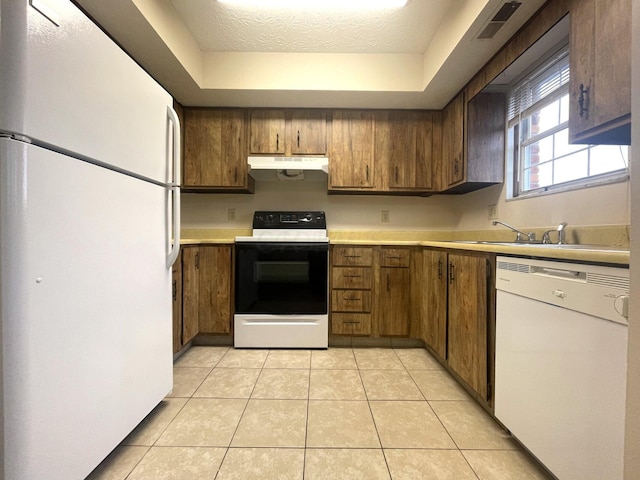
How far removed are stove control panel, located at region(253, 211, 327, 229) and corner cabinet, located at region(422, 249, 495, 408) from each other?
42.4 inches

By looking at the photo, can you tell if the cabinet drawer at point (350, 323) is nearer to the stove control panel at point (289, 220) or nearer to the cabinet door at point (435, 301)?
the cabinet door at point (435, 301)

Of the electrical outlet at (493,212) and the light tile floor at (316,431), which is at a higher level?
the electrical outlet at (493,212)

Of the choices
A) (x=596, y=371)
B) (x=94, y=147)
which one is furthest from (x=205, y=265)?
(x=596, y=371)

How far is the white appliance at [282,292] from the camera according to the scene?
2221 millimetres

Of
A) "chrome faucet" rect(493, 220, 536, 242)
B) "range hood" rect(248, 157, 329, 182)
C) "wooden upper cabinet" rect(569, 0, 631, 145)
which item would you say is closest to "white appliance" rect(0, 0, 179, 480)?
"range hood" rect(248, 157, 329, 182)

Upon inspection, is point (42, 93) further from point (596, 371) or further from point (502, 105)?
point (502, 105)

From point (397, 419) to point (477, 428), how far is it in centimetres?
37

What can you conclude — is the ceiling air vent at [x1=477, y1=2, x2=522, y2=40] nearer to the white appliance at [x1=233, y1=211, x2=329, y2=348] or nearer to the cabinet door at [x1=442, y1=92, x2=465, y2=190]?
the cabinet door at [x1=442, y1=92, x2=465, y2=190]

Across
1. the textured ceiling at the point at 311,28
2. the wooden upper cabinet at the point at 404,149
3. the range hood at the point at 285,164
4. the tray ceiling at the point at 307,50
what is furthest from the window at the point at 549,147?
the range hood at the point at 285,164

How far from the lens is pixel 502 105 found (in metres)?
2.09

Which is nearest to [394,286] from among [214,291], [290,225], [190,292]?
[290,225]

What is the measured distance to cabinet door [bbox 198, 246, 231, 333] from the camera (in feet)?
7.27

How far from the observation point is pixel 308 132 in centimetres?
248

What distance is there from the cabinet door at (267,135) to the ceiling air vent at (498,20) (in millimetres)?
1586
